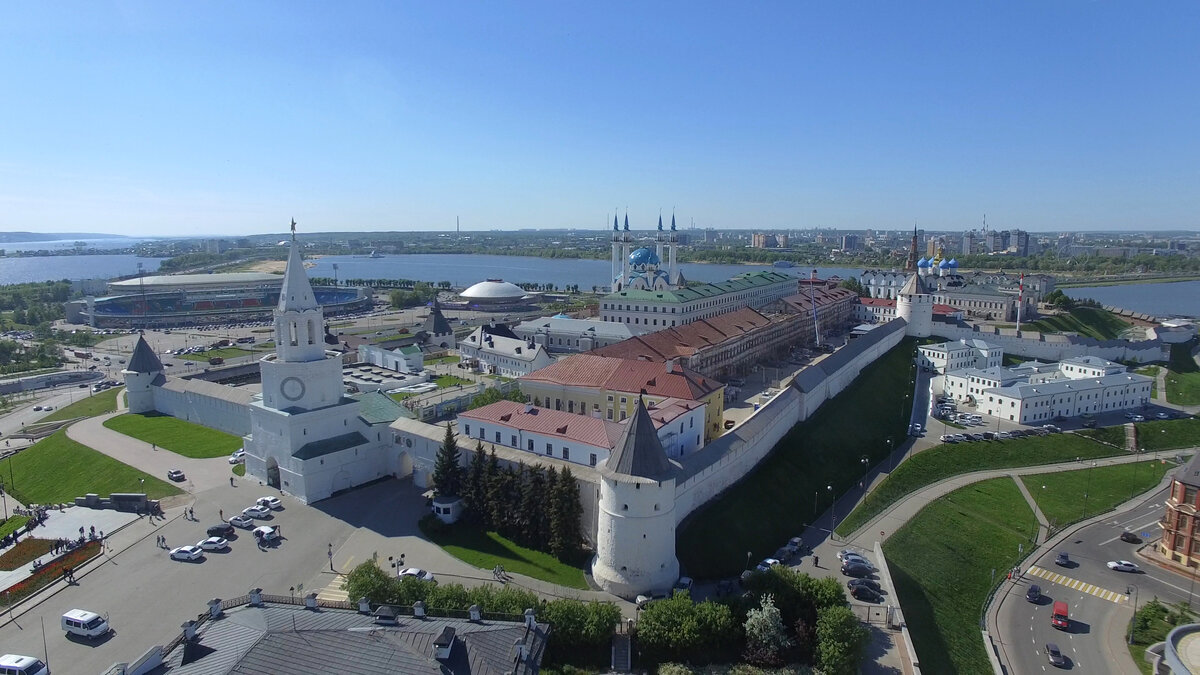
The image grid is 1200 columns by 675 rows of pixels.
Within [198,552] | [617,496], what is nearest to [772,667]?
[617,496]

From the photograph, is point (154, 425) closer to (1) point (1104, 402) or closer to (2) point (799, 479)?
(2) point (799, 479)

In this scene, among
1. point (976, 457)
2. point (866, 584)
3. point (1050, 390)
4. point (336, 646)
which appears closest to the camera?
point (336, 646)

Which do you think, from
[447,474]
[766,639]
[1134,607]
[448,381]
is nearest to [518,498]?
[447,474]

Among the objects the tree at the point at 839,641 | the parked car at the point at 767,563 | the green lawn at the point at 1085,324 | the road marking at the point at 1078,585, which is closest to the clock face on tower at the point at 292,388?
the parked car at the point at 767,563

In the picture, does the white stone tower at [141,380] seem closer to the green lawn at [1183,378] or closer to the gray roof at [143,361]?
the gray roof at [143,361]

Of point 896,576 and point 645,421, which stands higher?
point 645,421

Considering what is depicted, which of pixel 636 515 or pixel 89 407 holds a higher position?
pixel 636 515

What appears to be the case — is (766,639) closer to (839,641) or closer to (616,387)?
(839,641)
